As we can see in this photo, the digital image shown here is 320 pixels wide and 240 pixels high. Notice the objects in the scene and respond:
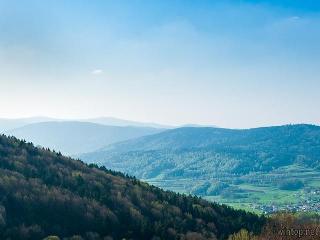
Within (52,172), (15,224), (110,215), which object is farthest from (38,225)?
(52,172)

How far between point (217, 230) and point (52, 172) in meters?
73.0

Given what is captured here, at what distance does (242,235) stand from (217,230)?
2444 cm

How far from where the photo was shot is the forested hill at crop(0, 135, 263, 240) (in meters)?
145

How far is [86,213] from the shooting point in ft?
525

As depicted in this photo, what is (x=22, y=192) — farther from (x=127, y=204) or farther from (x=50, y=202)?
(x=127, y=204)

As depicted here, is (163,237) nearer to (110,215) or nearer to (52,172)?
(110,215)

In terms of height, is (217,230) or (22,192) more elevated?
(22,192)

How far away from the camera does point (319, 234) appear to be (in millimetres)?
149000

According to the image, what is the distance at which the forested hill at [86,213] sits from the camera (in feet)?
476

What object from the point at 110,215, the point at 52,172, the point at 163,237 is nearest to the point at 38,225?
the point at 110,215

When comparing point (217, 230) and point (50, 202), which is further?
point (217, 230)

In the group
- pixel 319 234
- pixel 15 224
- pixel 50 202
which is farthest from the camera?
pixel 50 202

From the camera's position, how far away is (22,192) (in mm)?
158500

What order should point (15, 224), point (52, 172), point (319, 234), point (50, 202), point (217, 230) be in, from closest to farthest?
point (15, 224) < point (319, 234) < point (50, 202) < point (217, 230) < point (52, 172)
